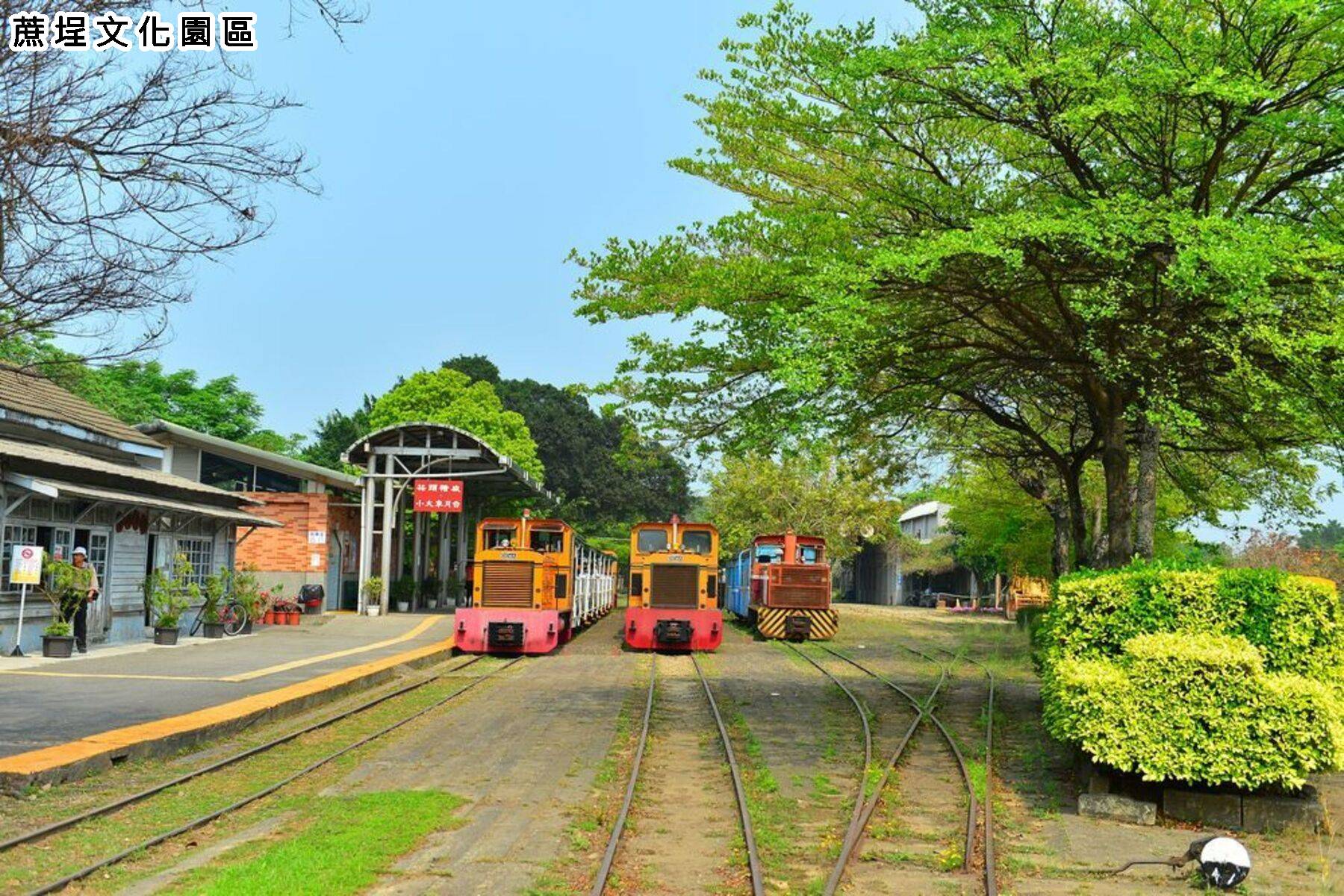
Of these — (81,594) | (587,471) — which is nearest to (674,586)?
(81,594)

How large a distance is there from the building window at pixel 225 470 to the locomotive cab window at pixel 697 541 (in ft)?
46.4

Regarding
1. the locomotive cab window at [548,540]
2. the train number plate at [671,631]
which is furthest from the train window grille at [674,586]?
the locomotive cab window at [548,540]

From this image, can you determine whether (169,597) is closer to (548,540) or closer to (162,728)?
(548,540)

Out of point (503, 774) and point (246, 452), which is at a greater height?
point (246, 452)

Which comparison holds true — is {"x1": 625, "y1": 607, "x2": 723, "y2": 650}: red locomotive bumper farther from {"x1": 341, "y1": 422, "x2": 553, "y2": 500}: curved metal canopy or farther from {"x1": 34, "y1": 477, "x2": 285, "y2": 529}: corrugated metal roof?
{"x1": 341, "y1": 422, "x2": 553, "y2": 500}: curved metal canopy

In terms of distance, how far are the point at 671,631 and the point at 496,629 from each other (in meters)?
3.77

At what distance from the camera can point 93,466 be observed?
64.4 ft

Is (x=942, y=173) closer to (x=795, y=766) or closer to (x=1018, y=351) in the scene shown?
(x=1018, y=351)

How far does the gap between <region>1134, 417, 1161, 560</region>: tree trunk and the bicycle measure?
57.8 ft

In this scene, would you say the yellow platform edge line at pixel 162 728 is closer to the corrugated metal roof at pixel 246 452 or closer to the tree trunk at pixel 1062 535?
the tree trunk at pixel 1062 535

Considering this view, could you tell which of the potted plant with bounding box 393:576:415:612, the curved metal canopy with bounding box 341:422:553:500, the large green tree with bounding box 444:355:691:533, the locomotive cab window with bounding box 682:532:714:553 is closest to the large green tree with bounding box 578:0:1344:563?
the locomotive cab window with bounding box 682:532:714:553

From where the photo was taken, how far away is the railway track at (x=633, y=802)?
22.7 ft

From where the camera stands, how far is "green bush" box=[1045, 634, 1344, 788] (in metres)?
8.78

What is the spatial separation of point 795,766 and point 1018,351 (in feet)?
19.6
